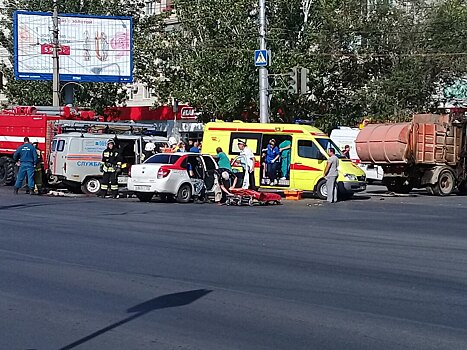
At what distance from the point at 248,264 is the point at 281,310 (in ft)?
10.8

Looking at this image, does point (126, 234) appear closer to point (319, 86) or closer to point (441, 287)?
point (441, 287)

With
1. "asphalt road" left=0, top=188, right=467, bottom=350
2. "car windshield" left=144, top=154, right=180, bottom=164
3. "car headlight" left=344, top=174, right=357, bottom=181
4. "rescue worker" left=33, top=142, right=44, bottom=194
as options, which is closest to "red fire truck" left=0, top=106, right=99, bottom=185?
"rescue worker" left=33, top=142, right=44, bottom=194

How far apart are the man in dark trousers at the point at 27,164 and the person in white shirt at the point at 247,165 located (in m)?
6.40

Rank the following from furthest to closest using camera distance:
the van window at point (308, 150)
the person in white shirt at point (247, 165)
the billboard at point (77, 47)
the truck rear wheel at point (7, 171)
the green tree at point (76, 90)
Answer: the green tree at point (76, 90) → the billboard at point (77, 47) → the truck rear wheel at point (7, 171) → the van window at point (308, 150) → the person in white shirt at point (247, 165)

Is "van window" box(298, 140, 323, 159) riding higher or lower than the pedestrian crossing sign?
lower

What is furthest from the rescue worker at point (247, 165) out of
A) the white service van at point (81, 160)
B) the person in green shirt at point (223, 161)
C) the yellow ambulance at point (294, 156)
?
the white service van at point (81, 160)

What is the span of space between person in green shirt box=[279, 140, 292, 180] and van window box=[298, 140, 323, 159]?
1.10 feet

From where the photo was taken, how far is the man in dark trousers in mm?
27531

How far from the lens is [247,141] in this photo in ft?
92.5

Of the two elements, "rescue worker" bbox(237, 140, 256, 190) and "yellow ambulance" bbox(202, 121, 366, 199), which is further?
"yellow ambulance" bbox(202, 121, 366, 199)

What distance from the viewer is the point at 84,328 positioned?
8.27 metres

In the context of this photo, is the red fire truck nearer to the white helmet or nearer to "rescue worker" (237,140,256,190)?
the white helmet

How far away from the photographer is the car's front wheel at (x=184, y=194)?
2453cm

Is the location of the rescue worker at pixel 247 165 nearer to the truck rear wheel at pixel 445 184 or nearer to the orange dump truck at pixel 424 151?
the orange dump truck at pixel 424 151
